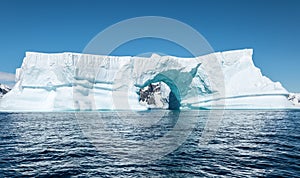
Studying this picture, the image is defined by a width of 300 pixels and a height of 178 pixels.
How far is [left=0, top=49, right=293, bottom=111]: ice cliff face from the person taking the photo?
56.1m

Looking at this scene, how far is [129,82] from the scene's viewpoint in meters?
58.9

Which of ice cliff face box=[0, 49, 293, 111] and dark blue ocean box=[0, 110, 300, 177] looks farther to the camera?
ice cliff face box=[0, 49, 293, 111]

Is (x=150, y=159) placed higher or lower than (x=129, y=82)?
lower

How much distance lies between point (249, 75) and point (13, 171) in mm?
59682

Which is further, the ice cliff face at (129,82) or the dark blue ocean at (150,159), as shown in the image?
the ice cliff face at (129,82)

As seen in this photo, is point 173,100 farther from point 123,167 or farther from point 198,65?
point 123,167

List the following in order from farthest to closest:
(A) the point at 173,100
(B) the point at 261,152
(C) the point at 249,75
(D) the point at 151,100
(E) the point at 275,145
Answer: (D) the point at 151,100, (A) the point at 173,100, (C) the point at 249,75, (E) the point at 275,145, (B) the point at 261,152

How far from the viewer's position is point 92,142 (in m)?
16.4

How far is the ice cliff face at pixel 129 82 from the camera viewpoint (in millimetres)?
56062

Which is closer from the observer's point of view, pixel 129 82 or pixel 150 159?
pixel 150 159

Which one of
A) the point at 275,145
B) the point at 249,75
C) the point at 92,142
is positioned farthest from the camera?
the point at 249,75

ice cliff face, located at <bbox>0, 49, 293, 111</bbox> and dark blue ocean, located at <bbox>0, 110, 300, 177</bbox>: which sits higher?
ice cliff face, located at <bbox>0, 49, 293, 111</bbox>

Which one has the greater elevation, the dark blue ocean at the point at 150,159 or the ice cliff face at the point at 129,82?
the ice cliff face at the point at 129,82

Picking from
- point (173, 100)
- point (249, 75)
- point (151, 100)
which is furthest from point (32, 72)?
point (151, 100)
